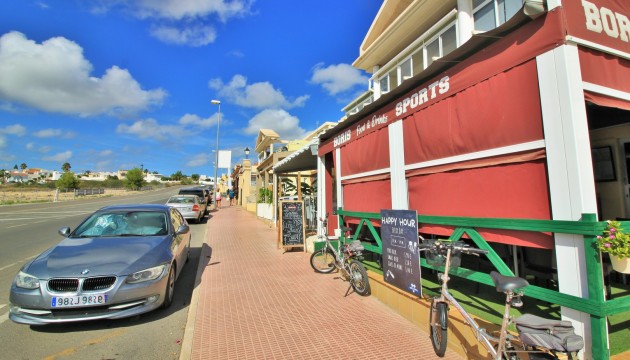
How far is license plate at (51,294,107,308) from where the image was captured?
151 inches

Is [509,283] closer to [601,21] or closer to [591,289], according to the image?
[591,289]

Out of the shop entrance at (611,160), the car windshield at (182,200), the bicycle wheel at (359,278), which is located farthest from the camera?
the car windshield at (182,200)

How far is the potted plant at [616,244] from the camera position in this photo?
2.41 metres

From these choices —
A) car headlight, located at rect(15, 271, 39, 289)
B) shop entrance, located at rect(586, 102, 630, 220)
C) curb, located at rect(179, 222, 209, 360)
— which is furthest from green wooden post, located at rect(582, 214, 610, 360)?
car headlight, located at rect(15, 271, 39, 289)

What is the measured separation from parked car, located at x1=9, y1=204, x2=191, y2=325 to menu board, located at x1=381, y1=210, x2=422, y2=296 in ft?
11.0

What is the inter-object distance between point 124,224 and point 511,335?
6079 millimetres

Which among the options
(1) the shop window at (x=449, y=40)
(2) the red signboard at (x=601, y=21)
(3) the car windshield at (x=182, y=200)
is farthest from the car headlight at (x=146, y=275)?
(3) the car windshield at (x=182, y=200)

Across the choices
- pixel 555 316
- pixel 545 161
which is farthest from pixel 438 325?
pixel 545 161

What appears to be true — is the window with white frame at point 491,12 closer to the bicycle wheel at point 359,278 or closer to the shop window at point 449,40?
the shop window at point 449,40

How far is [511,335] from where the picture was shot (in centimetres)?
283

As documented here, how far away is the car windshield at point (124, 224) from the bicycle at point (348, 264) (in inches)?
127

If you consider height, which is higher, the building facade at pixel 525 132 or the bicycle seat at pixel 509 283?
the building facade at pixel 525 132

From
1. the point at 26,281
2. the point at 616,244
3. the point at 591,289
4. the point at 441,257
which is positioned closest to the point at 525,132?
the point at 616,244

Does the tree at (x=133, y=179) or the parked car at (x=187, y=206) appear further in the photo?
the tree at (x=133, y=179)
